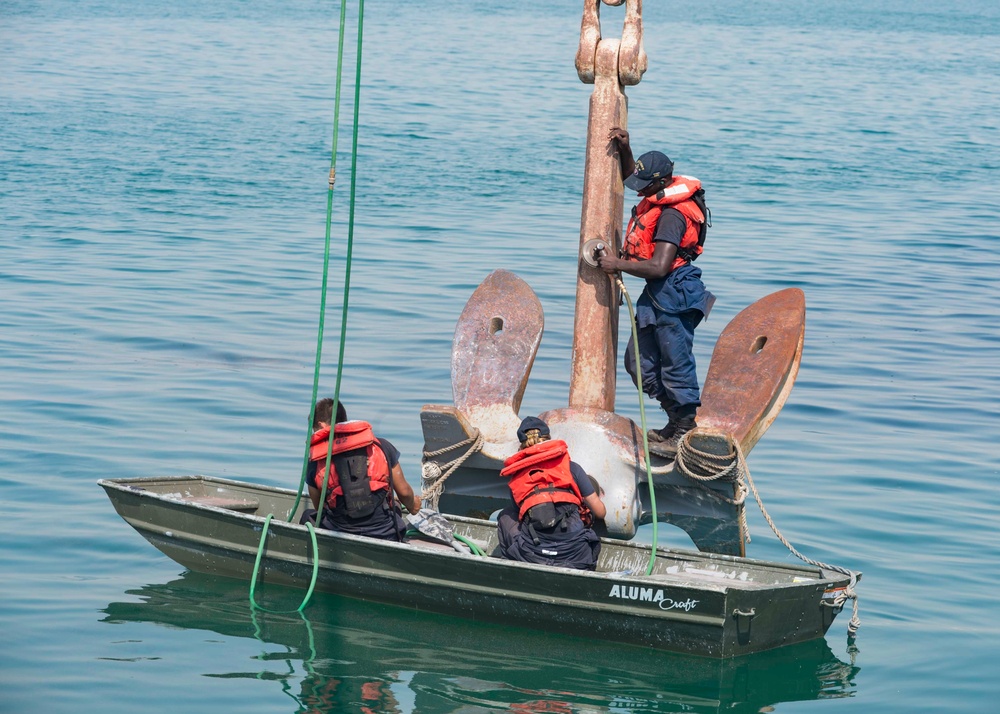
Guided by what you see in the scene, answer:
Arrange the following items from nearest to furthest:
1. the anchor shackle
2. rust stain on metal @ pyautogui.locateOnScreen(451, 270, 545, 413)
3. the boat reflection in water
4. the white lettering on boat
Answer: the boat reflection in water, the white lettering on boat, the anchor shackle, rust stain on metal @ pyautogui.locateOnScreen(451, 270, 545, 413)

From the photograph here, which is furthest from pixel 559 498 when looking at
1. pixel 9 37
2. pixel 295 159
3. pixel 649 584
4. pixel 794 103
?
pixel 9 37

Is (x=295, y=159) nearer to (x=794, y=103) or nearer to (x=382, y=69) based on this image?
(x=382, y=69)

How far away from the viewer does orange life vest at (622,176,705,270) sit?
26.7 ft

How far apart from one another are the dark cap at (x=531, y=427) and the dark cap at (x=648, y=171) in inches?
55.9

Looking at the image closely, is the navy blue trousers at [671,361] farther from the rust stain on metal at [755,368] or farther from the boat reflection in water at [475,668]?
the boat reflection in water at [475,668]

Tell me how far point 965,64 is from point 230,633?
39.3 meters

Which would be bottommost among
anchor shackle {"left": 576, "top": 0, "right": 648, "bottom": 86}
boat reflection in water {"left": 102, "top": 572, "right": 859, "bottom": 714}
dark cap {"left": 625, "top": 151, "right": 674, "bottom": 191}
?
boat reflection in water {"left": 102, "top": 572, "right": 859, "bottom": 714}

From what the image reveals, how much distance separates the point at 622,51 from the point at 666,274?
4.34ft

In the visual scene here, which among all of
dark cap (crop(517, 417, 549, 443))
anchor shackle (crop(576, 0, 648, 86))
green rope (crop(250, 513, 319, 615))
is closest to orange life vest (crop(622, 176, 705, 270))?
anchor shackle (crop(576, 0, 648, 86))

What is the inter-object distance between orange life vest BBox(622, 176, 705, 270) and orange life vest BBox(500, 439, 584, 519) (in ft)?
4.17

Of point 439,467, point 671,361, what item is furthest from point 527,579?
point 671,361

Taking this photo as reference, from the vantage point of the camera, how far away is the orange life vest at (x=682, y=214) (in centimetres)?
812

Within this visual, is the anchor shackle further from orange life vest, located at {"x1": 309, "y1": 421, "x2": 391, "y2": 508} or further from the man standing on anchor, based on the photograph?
orange life vest, located at {"x1": 309, "y1": 421, "x2": 391, "y2": 508}

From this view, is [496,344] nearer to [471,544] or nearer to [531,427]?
[531,427]
